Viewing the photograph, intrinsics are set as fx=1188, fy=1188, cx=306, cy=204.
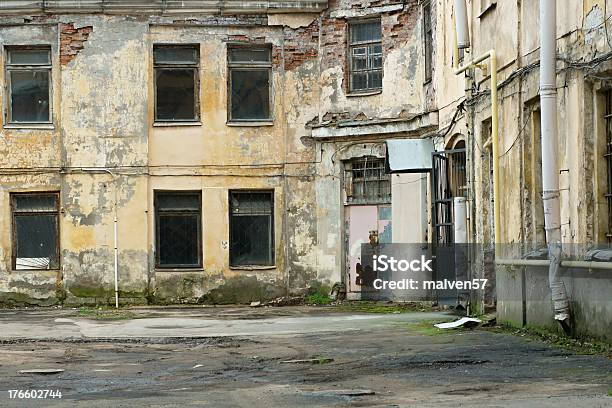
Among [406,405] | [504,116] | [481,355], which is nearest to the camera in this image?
[406,405]

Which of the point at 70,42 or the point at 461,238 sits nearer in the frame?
the point at 461,238

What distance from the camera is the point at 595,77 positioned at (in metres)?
12.5

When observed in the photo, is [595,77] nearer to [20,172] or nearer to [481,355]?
[481,355]

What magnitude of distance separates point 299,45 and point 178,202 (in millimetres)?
4108

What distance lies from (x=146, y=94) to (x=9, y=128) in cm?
289

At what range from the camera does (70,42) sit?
79.5 feet

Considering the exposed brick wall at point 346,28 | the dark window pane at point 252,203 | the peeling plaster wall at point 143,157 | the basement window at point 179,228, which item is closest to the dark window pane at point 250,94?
the peeling plaster wall at point 143,157

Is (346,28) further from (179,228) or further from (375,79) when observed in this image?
(179,228)

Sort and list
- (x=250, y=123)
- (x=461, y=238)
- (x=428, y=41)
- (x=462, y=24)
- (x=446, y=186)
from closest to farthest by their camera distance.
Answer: (x=462, y=24) → (x=461, y=238) → (x=446, y=186) → (x=428, y=41) → (x=250, y=123)

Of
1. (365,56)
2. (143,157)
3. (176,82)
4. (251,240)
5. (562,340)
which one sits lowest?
(562,340)

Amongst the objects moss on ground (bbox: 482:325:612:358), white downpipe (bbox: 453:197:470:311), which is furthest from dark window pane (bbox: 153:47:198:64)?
moss on ground (bbox: 482:325:612:358)

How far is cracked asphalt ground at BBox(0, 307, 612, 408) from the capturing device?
9.38m

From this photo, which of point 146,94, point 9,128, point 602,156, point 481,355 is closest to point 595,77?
point 602,156

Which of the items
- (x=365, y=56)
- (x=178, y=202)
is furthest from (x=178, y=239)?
(x=365, y=56)
